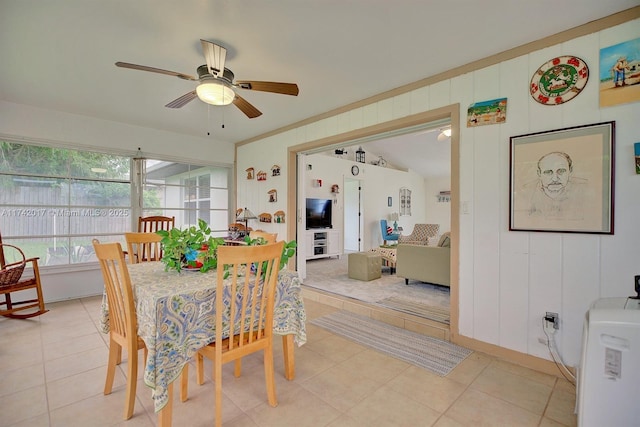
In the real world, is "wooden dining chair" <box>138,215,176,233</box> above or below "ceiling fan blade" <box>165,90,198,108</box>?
below

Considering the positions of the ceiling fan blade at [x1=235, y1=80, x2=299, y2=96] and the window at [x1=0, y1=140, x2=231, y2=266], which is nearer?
the ceiling fan blade at [x1=235, y1=80, x2=299, y2=96]

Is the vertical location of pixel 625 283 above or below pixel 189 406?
above

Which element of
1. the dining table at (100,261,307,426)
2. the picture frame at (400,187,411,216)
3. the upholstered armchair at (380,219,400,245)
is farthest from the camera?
the picture frame at (400,187,411,216)

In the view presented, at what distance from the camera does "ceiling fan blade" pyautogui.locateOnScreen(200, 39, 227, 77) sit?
198cm

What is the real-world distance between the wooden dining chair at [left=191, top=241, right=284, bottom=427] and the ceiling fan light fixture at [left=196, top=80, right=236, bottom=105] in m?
1.40

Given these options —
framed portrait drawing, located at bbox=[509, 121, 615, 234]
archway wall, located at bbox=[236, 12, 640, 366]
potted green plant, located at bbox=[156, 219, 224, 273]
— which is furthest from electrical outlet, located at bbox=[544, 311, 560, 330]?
potted green plant, located at bbox=[156, 219, 224, 273]

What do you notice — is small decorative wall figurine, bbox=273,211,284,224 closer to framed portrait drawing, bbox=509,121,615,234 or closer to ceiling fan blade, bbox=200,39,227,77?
ceiling fan blade, bbox=200,39,227,77

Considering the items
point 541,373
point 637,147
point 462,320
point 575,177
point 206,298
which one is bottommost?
point 541,373

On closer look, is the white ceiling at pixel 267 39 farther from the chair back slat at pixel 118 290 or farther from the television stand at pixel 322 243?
the television stand at pixel 322 243

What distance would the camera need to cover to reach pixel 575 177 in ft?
6.79

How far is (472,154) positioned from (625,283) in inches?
52.7

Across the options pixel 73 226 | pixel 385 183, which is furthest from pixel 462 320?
pixel 385 183

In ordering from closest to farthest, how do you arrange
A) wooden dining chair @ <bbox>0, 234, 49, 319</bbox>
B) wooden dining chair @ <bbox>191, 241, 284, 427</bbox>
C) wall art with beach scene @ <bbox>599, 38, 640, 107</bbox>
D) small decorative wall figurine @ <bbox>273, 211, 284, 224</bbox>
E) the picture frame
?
wooden dining chair @ <bbox>191, 241, 284, 427</bbox> → wall art with beach scene @ <bbox>599, 38, 640, 107</bbox> → wooden dining chair @ <bbox>0, 234, 49, 319</bbox> → small decorative wall figurine @ <bbox>273, 211, 284, 224</bbox> → the picture frame

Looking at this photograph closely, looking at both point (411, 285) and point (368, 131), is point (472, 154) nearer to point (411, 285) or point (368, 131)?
point (368, 131)
